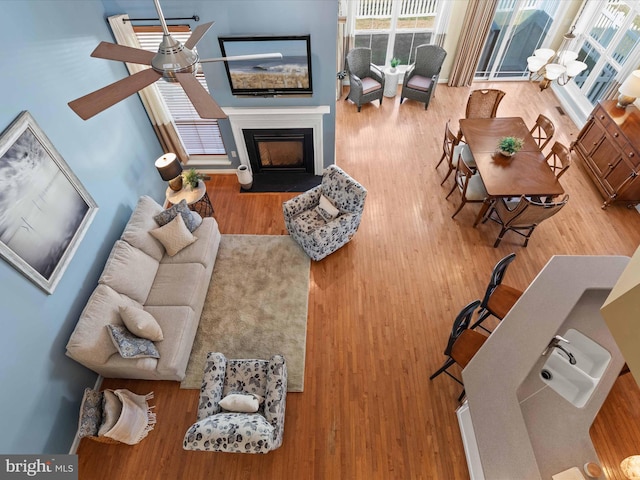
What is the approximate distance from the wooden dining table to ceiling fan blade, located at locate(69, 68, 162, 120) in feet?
12.5

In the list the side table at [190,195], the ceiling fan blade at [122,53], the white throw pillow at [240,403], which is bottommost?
the white throw pillow at [240,403]

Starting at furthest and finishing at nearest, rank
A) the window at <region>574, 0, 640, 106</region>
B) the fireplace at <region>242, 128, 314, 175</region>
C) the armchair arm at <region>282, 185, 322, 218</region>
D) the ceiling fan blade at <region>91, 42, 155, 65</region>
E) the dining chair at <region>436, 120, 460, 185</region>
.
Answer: the window at <region>574, 0, 640, 106</region>, the fireplace at <region>242, 128, 314, 175</region>, the dining chair at <region>436, 120, 460, 185</region>, the armchair arm at <region>282, 185, 322, 218</region>, the ceiling fan blade at <region>91, 42, 155, 65</region>

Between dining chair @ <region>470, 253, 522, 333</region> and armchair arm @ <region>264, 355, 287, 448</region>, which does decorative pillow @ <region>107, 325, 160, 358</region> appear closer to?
armchair arm @ <region>264, 355, 287, 448</region>

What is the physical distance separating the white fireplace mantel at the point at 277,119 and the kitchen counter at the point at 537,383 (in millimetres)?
3321

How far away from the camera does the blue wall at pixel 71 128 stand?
285 centimetres

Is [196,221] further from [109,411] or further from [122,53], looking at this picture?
[122,53]

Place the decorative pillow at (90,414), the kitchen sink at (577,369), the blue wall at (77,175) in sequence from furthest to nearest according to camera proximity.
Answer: the decorative pillow at (90,414) → the blue wall at (77,175) → the kitchen sink at (577,369)

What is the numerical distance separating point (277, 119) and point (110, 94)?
10.1 feet

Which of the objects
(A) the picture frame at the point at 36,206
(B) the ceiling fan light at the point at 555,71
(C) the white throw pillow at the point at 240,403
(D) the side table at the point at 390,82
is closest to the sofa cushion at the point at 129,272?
(A) the picture frame at the point at 36,206

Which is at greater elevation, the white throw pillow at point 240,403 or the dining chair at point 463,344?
the dining chair at point 463,344

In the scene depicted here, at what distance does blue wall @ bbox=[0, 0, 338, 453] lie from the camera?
2.85m

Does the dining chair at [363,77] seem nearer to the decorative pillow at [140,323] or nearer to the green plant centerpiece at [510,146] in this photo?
the green plant centerpiece at [510,146]

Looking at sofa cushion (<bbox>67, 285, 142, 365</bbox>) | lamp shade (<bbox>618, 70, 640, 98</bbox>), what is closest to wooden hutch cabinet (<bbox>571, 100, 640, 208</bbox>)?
lamp shade (<bbox>618, 70, 640, 98</bbox>)

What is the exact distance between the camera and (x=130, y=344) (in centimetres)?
327
